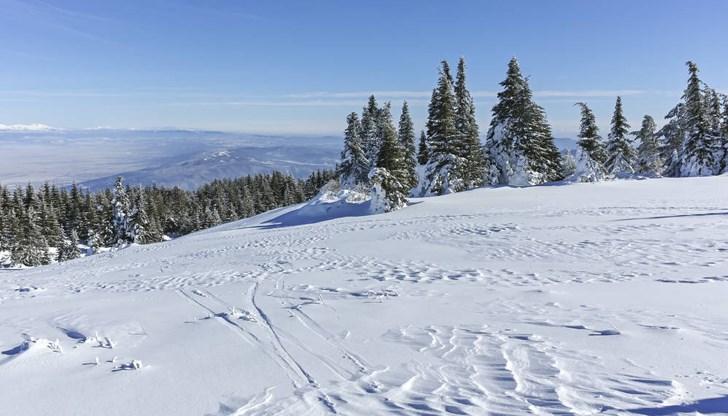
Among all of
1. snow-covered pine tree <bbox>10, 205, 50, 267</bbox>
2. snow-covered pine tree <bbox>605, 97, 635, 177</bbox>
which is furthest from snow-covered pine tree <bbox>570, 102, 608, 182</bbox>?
snow-covered pine tree <bbox>10, 205, 50, 267</bbox>

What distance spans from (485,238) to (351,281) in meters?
6.74

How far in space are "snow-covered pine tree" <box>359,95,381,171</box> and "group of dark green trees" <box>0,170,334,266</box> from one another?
104ft

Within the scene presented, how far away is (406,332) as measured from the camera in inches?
250

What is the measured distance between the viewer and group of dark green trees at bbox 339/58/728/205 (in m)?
32.8

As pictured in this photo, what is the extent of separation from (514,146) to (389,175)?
1364cm

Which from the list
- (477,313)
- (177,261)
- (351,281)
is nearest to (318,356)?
(477,313)

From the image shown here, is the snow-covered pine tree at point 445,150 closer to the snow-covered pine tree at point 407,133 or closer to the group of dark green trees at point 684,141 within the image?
the group of dark green trees at point 684,141

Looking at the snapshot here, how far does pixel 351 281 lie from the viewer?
408 inches

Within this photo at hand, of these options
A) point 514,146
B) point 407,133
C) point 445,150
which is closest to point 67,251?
point 407,133

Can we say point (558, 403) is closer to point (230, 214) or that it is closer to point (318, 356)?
point (318, 356)

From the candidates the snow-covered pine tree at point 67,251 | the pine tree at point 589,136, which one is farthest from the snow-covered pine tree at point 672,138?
the snow-covered pine tree at point 67,251

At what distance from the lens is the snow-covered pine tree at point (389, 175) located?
2953 centimetres

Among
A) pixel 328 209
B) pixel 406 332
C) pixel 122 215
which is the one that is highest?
pixel 406 332

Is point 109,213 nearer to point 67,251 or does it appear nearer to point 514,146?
point 67,251
